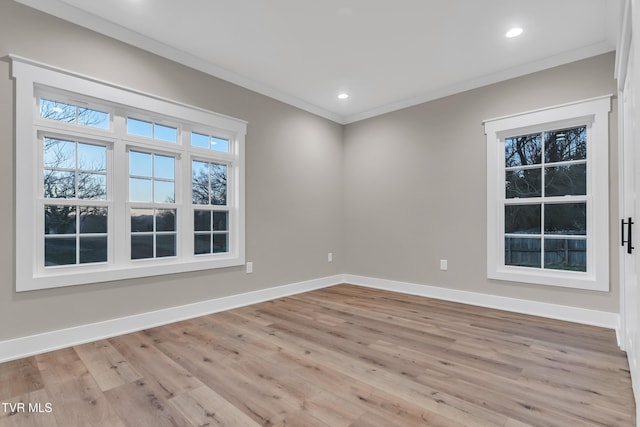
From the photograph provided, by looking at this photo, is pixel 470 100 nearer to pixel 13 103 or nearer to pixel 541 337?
pixel 541 337

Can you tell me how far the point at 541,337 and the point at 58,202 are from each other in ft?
14.0

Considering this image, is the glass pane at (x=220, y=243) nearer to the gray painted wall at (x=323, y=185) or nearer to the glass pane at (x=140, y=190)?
the gray painted wall at (x=323, y=185)

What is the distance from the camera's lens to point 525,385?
1.98 meters

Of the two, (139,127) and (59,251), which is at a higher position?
(139,127)

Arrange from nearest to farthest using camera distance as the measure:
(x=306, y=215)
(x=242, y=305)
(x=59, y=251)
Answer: (x=59, y=251), (x=242, y=305), (x=306, y=215)

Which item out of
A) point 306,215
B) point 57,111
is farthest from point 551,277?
point 57,111

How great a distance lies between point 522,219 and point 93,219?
4456mm

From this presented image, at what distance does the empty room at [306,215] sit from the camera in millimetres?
1945

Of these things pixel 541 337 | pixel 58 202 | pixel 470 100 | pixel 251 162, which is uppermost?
pixel 470 100

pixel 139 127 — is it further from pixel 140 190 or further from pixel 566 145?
pixel 566 145

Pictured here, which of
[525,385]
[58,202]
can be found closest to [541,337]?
[525,385]

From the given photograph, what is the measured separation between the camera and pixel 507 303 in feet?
12.0

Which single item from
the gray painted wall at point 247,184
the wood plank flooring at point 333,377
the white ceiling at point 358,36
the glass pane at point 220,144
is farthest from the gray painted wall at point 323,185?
the wood plank flooring at point 333,377

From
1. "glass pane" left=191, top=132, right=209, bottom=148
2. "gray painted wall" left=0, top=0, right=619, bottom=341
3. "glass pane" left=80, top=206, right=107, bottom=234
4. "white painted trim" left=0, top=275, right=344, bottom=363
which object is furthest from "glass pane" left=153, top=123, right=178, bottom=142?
"white painted trim" left=0, top=275, right=344, bottom=363
